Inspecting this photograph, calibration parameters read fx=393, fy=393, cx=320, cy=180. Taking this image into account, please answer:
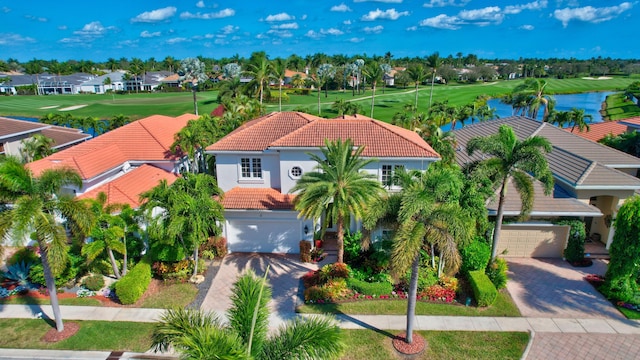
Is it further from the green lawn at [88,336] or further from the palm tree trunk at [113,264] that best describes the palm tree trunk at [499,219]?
the palm tree trunk at [113,264]

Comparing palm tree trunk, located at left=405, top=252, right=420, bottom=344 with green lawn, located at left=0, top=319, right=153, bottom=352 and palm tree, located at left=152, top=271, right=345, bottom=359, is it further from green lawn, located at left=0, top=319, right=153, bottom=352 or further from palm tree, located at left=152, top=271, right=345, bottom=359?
green lawn, located at left=0, top=319, right=153, bottom=352

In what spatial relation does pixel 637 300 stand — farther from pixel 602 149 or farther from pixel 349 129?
pixel 349 129

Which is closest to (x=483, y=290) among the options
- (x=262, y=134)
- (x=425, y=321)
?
(x=425, y=321)

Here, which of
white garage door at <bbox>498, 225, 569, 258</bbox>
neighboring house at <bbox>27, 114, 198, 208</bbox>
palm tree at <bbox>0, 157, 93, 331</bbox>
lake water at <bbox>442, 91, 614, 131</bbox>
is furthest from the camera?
lake water at <bbox>442, 91, 614, 131</bbox>

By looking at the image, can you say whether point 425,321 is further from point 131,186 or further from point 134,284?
point 131,186

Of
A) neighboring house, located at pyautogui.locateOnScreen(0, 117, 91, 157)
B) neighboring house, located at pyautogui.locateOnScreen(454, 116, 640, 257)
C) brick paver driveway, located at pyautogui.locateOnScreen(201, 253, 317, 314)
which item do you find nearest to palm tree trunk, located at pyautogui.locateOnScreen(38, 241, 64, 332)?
brick paver driveway, located at pyautogui.locateOnScreen(201, 253, 317, 314)

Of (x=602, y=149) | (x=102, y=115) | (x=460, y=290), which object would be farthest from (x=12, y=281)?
(x=102, y=115)
